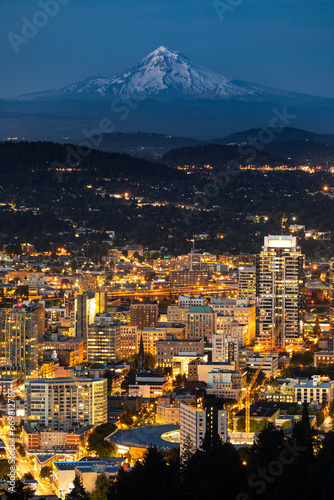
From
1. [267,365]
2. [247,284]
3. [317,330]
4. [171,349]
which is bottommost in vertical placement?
[267,365]

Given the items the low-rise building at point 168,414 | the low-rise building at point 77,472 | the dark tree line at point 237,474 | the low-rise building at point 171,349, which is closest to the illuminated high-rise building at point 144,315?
the low-rise building at point 171,349

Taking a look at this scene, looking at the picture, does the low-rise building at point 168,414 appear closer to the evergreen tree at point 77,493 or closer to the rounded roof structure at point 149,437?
the rounded roof structure at point 149,437

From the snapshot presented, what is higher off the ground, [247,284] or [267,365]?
[247,284]

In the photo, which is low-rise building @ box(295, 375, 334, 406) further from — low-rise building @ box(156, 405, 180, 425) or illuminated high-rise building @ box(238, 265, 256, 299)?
illuminated high-rise building @ box(238, 265, 256, 299)

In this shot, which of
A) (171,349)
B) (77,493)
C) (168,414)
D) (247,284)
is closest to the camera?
(77,493)

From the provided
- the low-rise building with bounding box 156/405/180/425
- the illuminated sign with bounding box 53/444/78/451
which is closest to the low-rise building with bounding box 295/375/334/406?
the low-rise building with bounding box 156/405/180/425

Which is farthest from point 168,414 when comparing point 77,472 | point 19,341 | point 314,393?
point 19,341

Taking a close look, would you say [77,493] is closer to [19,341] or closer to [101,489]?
[101,489]

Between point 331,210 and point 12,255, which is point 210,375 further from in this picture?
point 331,210

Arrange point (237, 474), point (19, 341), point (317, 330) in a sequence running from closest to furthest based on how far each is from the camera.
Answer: point (237, 474) < point (19, 341) < point (317, 330)
